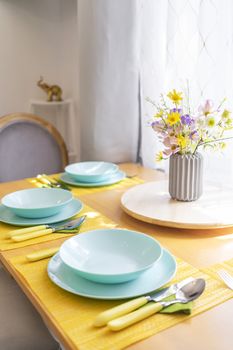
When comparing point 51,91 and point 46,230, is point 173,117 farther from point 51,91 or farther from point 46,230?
point 51,91

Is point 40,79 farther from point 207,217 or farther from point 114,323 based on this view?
point 114,323

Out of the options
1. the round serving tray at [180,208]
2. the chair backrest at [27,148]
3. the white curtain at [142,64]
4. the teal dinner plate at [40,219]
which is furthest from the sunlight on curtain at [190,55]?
the teal dinner plate at [40,219]

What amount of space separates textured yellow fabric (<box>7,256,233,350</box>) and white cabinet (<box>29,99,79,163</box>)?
175 centimetres

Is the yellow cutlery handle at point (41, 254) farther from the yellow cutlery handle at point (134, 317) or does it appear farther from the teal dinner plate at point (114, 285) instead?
the yellow cutlery handle at point (134, 317)

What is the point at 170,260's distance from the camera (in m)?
0.86

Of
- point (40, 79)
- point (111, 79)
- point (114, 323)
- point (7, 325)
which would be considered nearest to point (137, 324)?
point (114, 323)

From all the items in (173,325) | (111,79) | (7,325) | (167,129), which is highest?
(111,79)

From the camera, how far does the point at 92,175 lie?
1.52m

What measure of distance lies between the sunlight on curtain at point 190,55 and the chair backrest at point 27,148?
479 millimetres

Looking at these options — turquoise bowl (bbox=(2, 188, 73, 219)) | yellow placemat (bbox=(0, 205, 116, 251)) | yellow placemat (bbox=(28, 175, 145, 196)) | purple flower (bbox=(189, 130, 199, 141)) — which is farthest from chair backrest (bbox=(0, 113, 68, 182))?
purple flower (bbox=(189, 130, 199, 141))

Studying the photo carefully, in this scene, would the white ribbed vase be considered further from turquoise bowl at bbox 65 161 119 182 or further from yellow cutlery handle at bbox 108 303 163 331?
yellow cutlery handle at bbox 108 303 163 331

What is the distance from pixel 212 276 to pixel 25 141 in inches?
54.7

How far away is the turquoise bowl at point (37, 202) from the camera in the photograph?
1.12 metres

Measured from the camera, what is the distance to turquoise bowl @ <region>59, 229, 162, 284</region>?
0.84m
